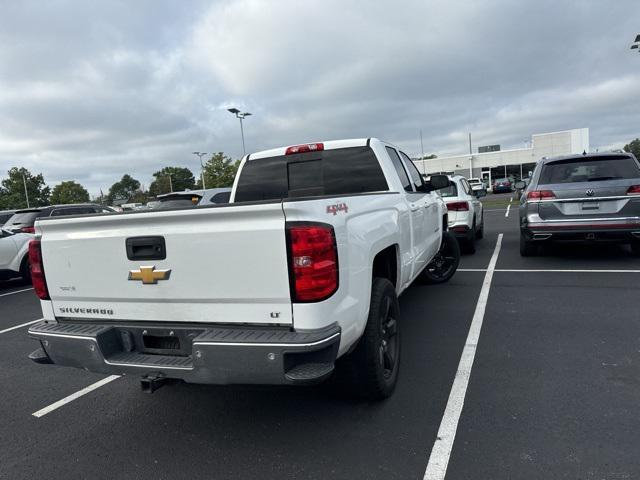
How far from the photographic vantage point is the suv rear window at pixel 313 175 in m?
4.65

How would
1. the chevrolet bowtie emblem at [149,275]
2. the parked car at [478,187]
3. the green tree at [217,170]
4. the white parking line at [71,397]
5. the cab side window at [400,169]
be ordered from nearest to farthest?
1. the chevrolet bowtie emblem at [149,275]
2. the white parking line at [71,397]
3. the cab side window at [400,169]
4. the parked car at [478,187]
5. the green tree at [217,170]

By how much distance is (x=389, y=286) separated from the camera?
3.50 m

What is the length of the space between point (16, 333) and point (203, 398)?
390 centimetres

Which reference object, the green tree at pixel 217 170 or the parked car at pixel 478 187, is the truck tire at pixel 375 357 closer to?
the parked car at pixel 478 187

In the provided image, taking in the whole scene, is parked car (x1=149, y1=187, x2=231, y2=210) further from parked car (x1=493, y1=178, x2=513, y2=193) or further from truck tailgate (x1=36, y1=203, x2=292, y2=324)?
parked car (x1=493, y1=178, x2=513, y2=193)

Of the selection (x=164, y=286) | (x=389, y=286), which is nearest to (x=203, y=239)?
(x=164, y=286)

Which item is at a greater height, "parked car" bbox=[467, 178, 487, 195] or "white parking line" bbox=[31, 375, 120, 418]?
"parked car" bbox=[467, 178, 487, 195]

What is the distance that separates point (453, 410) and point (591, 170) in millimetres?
5953

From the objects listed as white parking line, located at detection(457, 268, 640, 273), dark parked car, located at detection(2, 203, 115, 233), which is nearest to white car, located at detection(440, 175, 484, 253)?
white parking line, located at detection(457, 268, 640, 273)

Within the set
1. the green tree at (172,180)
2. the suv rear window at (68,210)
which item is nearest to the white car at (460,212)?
the suv rear window at (68,210)

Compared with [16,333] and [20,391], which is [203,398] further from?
[16,333]

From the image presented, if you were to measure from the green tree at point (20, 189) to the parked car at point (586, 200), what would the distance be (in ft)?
258

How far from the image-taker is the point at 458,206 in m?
8.85

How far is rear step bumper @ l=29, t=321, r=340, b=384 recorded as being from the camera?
2.46 meters
